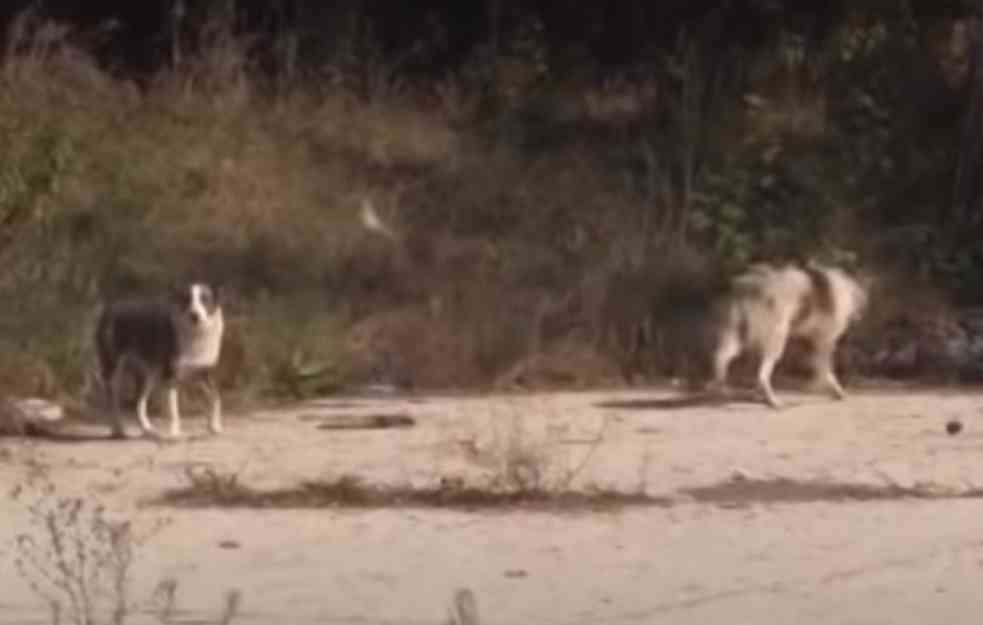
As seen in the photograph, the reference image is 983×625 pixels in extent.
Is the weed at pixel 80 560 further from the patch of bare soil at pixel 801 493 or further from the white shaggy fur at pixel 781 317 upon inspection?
the white shaggy fur at pixel 781 317

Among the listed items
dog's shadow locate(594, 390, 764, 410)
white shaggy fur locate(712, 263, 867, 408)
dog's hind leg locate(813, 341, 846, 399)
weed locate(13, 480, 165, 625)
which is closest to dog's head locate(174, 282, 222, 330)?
dog's shadow locate(594, 390, 764, 410)

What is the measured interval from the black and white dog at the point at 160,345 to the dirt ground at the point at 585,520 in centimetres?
29

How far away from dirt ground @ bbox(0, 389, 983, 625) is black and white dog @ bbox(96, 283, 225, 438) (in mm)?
294

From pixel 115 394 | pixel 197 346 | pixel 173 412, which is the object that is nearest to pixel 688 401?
pixel 197 346

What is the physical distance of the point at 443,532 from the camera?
43.5 ft

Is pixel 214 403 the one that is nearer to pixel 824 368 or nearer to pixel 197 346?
pixel 197 346

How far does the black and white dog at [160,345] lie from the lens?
17.7 m

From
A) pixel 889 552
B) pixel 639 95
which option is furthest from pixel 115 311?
pixel 639 95

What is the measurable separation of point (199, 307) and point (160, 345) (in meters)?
0.29

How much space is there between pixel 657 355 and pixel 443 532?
7509mm

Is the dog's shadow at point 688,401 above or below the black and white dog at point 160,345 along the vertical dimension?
below

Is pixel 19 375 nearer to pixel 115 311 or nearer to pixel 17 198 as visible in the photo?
pixel 115 311

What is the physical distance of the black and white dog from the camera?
17.7 m

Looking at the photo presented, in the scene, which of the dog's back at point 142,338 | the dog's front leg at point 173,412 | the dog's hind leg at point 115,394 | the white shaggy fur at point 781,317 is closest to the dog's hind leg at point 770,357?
the white shaggy fur at point 781,317
